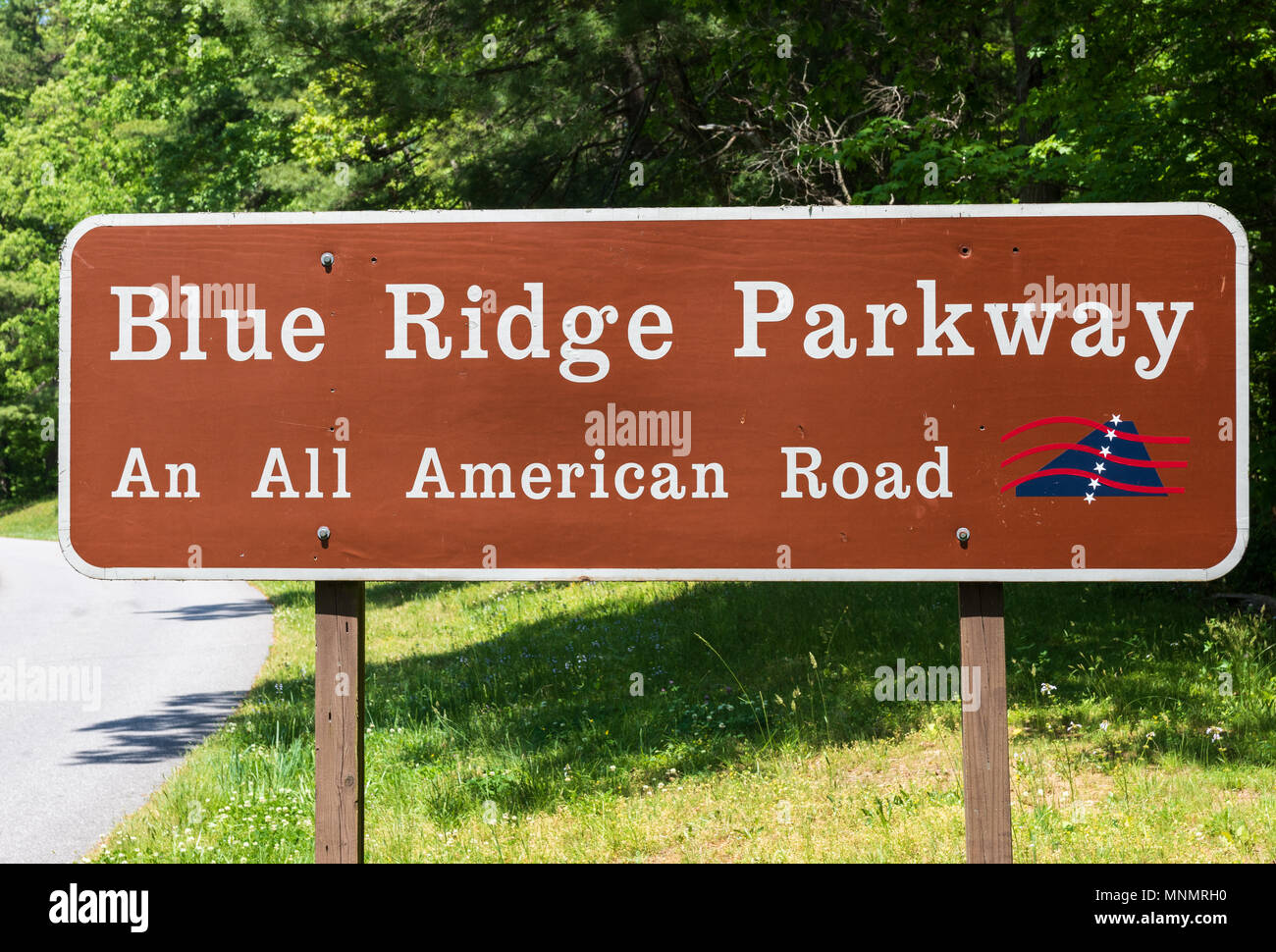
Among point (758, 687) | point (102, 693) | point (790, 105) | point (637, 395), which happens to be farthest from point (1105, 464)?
point (790, 105)

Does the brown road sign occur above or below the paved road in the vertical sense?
above

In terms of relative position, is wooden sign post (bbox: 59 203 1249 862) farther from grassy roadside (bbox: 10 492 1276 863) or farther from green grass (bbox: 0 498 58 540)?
green grass (bbox: 0 498 58 540)

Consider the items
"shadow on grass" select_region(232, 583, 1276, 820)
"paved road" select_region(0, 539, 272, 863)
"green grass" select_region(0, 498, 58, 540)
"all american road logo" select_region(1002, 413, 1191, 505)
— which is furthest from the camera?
"green grass" select_region(0, 498, 58, 540)

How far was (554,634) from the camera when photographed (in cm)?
1118

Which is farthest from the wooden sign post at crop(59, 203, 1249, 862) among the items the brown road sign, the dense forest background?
the dense forest background

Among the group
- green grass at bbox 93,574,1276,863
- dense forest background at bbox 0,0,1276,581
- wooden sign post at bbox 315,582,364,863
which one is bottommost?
green grass at bbox 93,574,1276,863

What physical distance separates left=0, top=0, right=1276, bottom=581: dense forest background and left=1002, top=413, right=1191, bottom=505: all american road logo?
6424 millimetres

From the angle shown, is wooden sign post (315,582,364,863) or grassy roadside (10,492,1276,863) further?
grassy roadside (10,492,1276,863)

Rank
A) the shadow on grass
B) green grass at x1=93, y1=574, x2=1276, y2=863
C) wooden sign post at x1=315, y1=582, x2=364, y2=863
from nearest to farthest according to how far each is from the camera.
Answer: wooden sign post at x1=315, y1=582, x2=364, y2=863 < green grass at x1=93, y1=574, x2=1276, y2=863 < the shadow on grass

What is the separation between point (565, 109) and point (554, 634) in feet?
22.0

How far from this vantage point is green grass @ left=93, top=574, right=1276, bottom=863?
4992 mm

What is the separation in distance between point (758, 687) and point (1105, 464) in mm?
5134

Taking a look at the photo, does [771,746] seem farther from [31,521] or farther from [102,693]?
[31,521]

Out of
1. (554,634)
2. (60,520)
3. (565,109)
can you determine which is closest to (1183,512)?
(60,520)
